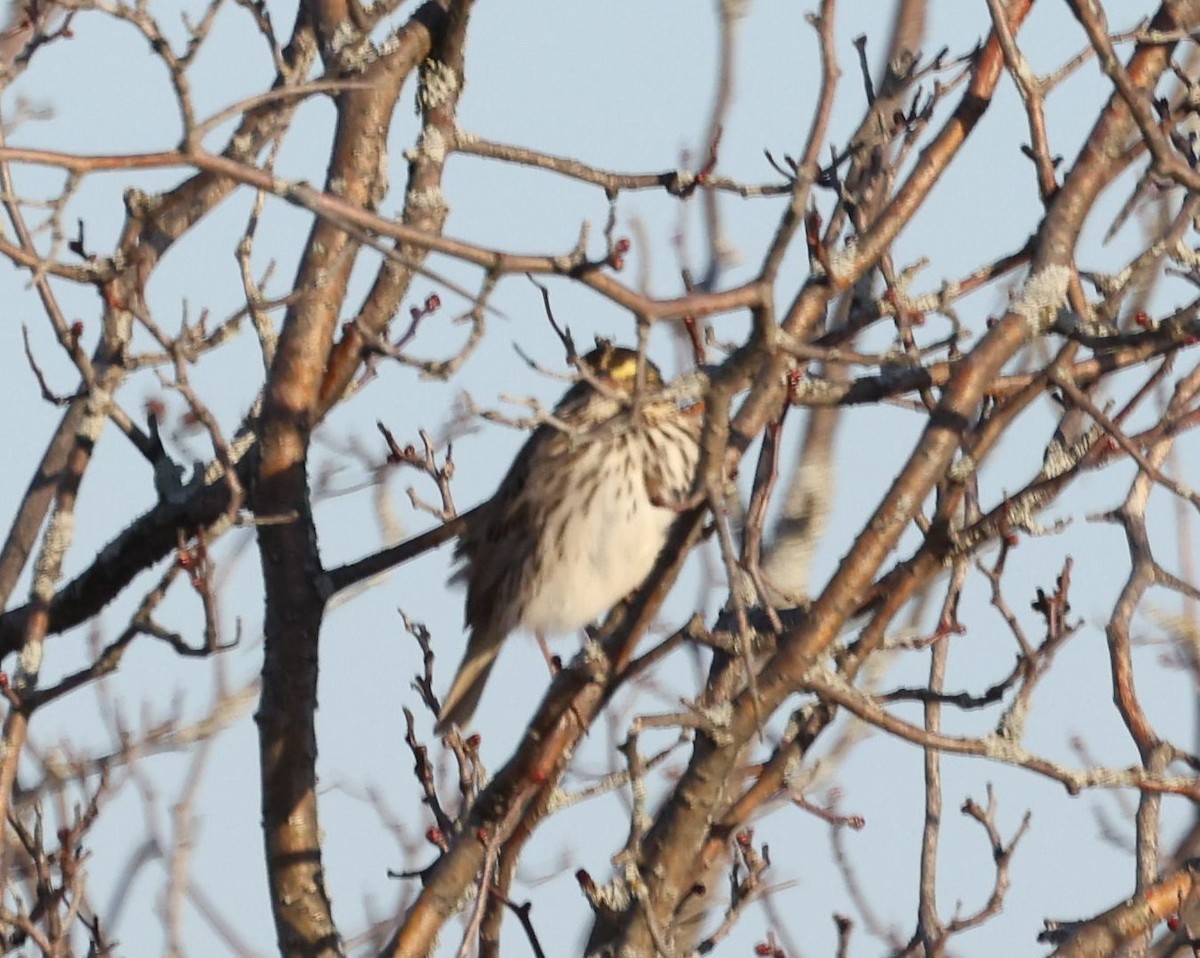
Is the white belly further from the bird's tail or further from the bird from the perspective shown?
the bird's tail

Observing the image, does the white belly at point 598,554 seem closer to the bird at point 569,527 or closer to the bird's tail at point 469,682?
the bird at point 569,527

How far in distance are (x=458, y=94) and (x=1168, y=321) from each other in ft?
7.06

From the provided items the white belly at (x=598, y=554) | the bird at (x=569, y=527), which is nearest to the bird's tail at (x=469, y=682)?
the bird at (x=569, y=527)

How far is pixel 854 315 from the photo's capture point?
4273 mm

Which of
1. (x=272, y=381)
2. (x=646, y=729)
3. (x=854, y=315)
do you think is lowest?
(x=646, y=729)

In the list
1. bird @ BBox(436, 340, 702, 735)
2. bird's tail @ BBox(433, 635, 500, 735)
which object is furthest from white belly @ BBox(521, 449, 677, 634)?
bird's tail @ BBox(433, 635, 500, 735)

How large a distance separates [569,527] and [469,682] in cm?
60

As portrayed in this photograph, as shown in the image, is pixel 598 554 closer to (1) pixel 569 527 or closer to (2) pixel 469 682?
(1) pixel 569 527

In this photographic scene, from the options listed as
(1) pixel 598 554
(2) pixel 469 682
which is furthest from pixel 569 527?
(2) pixel 469 682

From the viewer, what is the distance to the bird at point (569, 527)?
617 cm

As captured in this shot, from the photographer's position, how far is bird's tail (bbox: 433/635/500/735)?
640cm

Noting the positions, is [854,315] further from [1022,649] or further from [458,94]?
[458,94]

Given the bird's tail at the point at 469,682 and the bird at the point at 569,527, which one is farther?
the bird's tail at the point at 469,682

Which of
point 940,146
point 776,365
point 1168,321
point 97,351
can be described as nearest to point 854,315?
point 940,146
